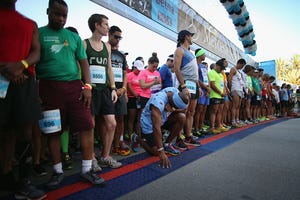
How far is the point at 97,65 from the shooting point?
220 centimetres

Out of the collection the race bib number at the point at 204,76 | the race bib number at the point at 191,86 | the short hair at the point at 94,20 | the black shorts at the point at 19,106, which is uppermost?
the short hair at the point at 94,20

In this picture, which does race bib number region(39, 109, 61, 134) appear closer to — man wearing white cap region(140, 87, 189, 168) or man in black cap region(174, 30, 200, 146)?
man wearing white cap region(140, 87, 189, 168)

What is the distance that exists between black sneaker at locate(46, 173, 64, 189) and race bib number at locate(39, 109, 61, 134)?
1.29ft

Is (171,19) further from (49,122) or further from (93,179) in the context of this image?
(93,179)

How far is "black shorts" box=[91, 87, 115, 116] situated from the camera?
220 centimetres

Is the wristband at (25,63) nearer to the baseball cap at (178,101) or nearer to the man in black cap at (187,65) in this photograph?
the baseball cap at (178,101)

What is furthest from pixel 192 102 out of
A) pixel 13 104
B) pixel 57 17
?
pixel 13 104

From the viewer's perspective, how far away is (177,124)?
274 centimetres

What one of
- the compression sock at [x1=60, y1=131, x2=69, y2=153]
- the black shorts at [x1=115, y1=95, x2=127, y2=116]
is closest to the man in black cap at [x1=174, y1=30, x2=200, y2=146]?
the black shorts at [x1=115, y1=95, x2=127, y2=116]

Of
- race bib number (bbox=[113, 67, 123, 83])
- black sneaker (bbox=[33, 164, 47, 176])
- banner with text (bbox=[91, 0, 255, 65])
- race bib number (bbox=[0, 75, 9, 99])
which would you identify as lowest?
black sneaker (bbox=[33, 164, 47, 176])

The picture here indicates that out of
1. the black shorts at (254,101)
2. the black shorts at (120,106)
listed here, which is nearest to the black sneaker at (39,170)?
the black shorts at (120,106)

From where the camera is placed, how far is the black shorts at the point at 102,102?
2.20m

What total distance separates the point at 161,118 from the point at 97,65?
0.95 meters

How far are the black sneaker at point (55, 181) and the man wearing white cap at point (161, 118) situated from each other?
1.03 meters
